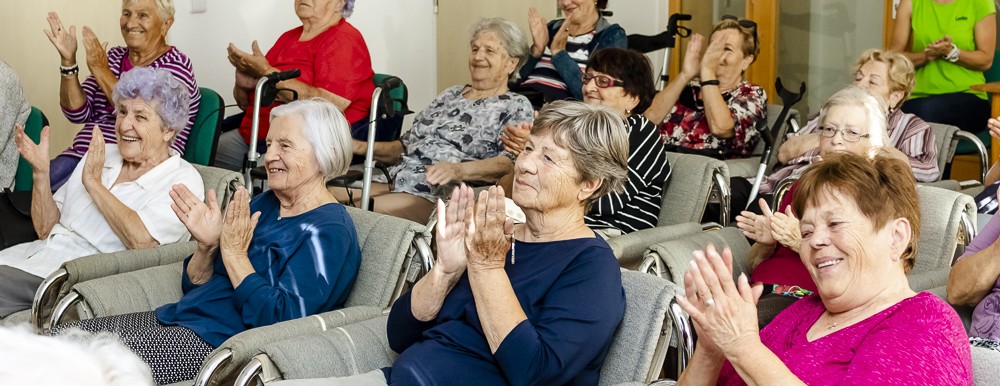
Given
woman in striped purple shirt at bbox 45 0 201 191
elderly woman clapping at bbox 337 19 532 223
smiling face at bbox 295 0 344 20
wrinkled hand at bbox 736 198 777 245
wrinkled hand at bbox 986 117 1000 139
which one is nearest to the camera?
wrinkled hand at bbox 736 198 777 245

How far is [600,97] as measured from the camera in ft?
11.9

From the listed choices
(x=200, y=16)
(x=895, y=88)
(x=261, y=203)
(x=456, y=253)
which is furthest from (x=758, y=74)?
(x=456, y=253)

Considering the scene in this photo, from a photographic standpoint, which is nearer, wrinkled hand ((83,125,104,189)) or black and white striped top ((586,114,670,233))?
wrinkled hand ((83,125,104,189))

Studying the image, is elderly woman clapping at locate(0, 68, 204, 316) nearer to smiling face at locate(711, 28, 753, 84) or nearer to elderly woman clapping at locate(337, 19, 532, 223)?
elderly woman clapping at locate(337, 19, 532, 223)

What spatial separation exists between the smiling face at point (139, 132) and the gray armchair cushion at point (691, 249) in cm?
159

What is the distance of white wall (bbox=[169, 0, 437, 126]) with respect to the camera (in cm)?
584

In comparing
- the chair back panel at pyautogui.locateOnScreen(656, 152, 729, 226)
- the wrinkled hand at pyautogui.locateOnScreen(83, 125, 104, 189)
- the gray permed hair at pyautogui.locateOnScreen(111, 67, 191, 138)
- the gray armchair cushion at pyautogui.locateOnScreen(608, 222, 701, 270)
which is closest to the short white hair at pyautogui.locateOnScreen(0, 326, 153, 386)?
the gray armchair cushion at pyautogui.locateOnScreen(608, 222, 701, 270)

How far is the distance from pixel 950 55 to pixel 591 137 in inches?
127

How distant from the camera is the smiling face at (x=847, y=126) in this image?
3242 millimetres

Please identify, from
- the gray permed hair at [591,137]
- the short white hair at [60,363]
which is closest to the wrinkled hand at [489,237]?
the gray permed hair at [591,137]

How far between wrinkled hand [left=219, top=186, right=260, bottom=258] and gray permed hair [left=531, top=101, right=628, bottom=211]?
0.78 meters

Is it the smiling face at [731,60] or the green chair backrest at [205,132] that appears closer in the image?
the green chair backrest at [205,132]

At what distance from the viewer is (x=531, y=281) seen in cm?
225

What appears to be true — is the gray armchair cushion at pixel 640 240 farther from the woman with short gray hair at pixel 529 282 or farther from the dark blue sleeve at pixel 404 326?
the dark blue sleeve at pixel 404 326
